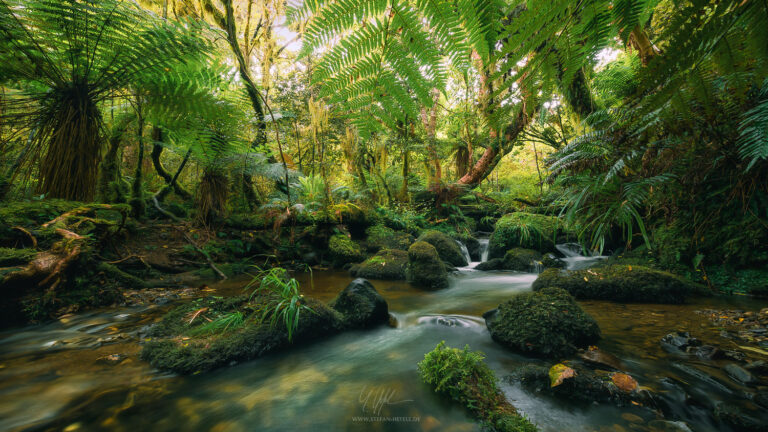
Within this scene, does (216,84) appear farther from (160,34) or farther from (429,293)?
(429,293)

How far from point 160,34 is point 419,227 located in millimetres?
7057

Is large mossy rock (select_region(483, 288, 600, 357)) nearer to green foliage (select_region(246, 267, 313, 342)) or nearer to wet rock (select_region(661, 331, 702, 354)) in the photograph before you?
wet rock (select_region(661, 331, 702, 354))

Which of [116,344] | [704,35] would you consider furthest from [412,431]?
[116,344]

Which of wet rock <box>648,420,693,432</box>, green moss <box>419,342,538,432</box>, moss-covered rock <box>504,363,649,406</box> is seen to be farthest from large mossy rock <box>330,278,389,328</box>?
wet rock <box>648,420,693,432</box>

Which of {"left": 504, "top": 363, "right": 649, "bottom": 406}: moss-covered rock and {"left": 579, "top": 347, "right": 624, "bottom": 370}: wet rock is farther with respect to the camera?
{"left": 579, "top": 347, "right": 624, "bottom": 370}: wet rock

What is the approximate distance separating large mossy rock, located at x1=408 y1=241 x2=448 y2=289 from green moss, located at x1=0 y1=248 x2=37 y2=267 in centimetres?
469

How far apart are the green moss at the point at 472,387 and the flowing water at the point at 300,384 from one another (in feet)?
0.23

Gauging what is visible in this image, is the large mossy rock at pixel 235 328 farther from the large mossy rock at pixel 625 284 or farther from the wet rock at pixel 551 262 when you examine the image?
the wet rock at pixel 551 262

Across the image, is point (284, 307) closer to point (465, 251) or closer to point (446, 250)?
point (446, 250)

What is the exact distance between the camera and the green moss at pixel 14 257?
106 inches

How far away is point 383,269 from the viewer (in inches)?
209

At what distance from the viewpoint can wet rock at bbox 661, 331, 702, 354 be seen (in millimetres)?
2111

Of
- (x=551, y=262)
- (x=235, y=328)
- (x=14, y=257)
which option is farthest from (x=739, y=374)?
(x=14, y=257)

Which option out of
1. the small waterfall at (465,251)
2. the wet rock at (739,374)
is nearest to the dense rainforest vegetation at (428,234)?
the wet rock at (739,374)
